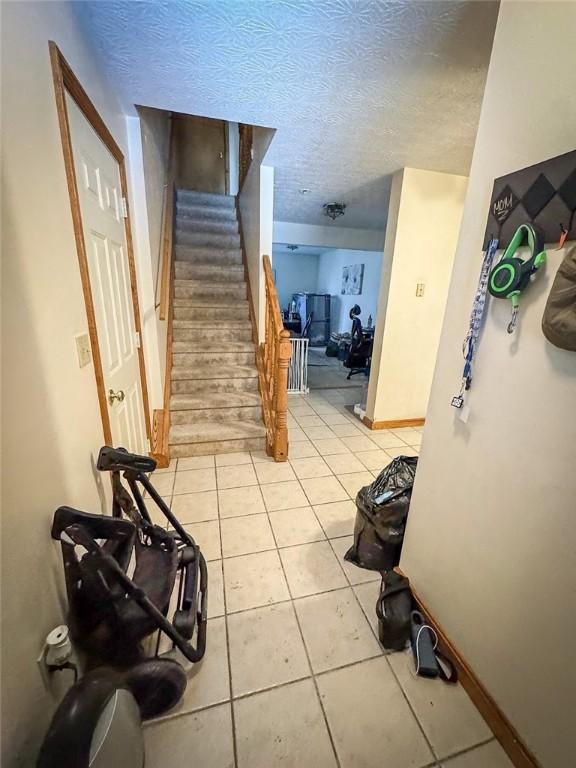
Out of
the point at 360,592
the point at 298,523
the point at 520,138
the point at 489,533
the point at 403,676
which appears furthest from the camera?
the point at 298,523

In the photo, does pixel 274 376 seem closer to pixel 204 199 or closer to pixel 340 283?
pixel 204 199

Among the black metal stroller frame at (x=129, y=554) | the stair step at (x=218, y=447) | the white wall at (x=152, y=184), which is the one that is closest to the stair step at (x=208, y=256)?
the white wall at (x=152, y=184)

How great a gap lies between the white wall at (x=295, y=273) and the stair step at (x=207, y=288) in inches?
202

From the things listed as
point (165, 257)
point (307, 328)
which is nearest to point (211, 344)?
point (165, 257)

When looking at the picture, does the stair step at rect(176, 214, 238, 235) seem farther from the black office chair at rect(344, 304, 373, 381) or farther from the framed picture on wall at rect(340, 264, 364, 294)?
the framed picture on wall at rect(340, 264, 364, 294)

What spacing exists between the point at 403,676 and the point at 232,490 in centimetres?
136

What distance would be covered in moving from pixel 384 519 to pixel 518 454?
787mm

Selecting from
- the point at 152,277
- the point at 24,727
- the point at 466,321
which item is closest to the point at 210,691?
the point at 24,727

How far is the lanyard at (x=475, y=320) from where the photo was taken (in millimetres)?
934

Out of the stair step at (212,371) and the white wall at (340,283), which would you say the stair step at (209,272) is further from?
the white wall at (340,283)

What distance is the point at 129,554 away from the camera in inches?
39.0

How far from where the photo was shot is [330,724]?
3.28 feet

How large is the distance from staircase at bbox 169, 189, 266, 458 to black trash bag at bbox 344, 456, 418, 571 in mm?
1298

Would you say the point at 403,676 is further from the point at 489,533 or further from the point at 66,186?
the point at 66,186
